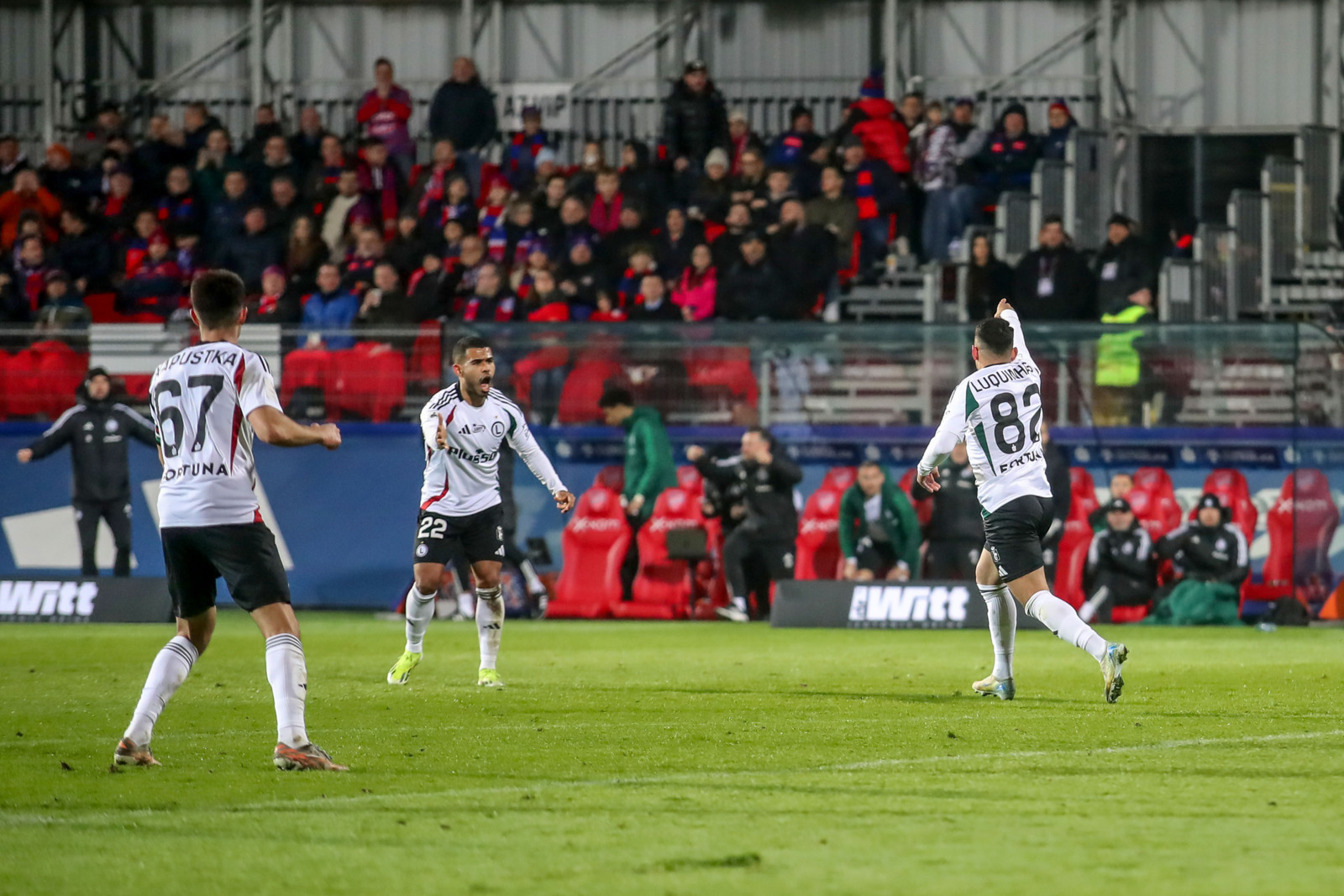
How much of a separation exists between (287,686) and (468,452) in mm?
4811

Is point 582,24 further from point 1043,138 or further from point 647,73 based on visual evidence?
point 1043,138

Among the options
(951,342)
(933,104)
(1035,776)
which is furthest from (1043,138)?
(1035,776)

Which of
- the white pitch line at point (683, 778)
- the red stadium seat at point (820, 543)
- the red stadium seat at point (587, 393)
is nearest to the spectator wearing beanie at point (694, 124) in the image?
the red stadium seat at point (587, 393)

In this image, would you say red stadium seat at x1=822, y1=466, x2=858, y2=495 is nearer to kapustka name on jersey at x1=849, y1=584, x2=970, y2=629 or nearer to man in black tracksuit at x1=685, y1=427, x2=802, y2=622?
man in black tracksuit at x1=685, y1=427, x2=802, y2=622

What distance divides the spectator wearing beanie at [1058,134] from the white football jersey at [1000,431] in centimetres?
1345

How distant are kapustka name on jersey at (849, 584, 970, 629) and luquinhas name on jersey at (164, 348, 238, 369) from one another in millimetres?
11131

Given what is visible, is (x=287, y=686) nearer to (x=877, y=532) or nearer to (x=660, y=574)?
(x=877, y=532)

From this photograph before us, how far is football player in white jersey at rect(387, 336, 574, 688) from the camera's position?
12.6 meters

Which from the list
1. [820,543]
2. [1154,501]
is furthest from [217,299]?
[1154,501]

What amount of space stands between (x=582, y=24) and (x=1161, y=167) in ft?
28.8

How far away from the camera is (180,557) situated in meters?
8.20

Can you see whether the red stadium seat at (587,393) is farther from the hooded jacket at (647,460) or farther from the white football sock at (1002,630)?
the white football sock at (1002,630)

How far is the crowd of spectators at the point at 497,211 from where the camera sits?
2192 cm

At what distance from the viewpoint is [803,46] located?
28891mm
